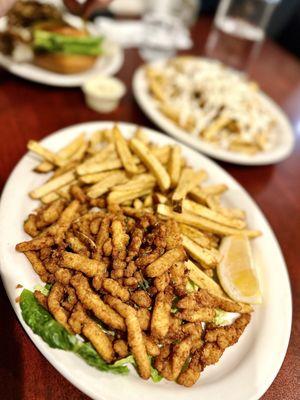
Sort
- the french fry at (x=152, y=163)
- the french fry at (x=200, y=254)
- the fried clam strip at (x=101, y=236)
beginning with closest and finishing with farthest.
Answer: the fried clam strip at (x=101, y=236) → the french fry at (x=200, y=254) → the french fry at (x=152, y=163)

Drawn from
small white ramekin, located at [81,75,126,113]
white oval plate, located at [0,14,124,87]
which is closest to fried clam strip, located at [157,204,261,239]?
small white ramekin, located at [81,75,126,113]

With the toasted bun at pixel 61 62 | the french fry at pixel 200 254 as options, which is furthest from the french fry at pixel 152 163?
the toasted bun at pixel 61 62

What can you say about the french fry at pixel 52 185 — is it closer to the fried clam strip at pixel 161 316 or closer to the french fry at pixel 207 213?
the french fry at pixel 207 213

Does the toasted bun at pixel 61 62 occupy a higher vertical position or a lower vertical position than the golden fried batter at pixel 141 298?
higher

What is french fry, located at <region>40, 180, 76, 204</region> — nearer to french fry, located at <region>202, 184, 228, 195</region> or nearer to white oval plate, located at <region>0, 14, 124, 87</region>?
french fry, located at <region>202, 184, 228, 195</region>

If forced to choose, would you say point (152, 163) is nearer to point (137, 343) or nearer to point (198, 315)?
point (198, 315)

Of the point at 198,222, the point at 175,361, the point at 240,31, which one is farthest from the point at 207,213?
the point at 240,31
